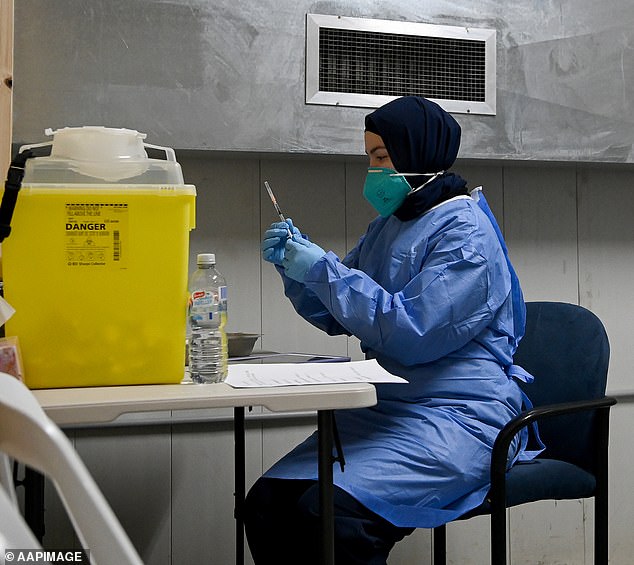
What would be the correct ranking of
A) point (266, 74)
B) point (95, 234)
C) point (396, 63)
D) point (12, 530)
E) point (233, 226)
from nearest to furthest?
1. point (12, 530)
2. point (95, 234)
3. point (266, 74)
4. point (396, 63)
5. point (233, 226)

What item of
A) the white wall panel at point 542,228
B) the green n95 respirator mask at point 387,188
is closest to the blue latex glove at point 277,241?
the green n95 respirator mask at point 387,188

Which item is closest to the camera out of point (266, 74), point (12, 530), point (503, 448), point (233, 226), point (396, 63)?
point (12, 530)

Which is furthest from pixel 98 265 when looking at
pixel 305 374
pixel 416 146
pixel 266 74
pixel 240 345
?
pixel 266 74

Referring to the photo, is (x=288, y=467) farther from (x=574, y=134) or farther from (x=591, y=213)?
(x=591, y=213)

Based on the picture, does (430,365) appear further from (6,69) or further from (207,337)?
(6,69)

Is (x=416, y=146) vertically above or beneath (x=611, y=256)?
above

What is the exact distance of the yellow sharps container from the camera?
1245mm

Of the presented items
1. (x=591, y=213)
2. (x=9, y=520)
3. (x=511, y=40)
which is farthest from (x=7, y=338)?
(x=591, y=213)

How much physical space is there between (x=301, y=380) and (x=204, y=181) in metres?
1.33

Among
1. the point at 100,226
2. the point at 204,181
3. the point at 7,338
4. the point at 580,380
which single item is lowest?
the point at 580,380

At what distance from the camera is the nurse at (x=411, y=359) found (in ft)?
5.65

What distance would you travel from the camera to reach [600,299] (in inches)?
112

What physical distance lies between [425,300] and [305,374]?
510 millimetres

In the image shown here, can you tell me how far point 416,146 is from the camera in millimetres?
2047
